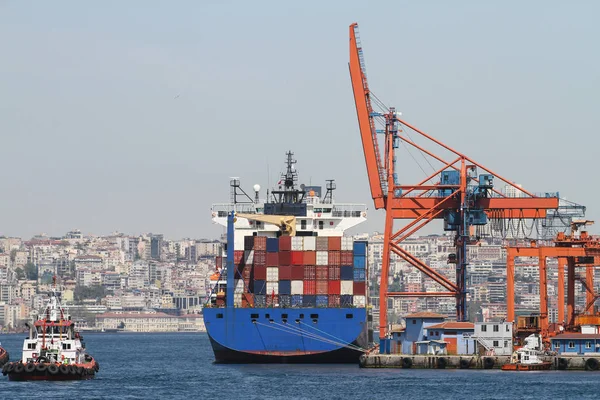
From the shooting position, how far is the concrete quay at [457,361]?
3157 inches

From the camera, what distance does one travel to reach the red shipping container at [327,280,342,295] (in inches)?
3435

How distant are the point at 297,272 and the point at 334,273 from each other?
207 cm

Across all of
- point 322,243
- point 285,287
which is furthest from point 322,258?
point 285,287

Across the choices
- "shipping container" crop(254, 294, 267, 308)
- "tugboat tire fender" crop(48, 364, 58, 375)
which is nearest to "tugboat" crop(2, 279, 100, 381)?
"tugboat tire fender" crop(48, 364, 58, 375)

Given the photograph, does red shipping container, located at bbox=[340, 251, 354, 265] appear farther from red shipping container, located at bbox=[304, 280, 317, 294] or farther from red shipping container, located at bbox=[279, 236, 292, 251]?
red shipping container, located at bbox=[279, 236, 292, 251]

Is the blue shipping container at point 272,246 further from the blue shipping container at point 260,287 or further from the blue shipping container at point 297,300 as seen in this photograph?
the blue shipping container at point 297,300

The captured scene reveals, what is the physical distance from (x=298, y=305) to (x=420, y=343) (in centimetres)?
713

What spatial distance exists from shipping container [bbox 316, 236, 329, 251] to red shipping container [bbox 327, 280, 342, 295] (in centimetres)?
200

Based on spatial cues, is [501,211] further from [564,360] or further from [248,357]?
[248,357]

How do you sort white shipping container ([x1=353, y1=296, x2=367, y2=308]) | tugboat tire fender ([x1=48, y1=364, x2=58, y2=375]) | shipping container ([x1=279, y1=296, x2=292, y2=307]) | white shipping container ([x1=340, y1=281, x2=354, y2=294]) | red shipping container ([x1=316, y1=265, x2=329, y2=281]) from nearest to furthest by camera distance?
tugboat tire fender ([x1=48, y1=364, x2=58, y2=375]), shipping container ([x1=279, y1=296, x2=292, y2=307]), white shipping container ([x1=353, y1=296, x2=367, y2=308]), white shipping container ([x1=340, y1=281, x2=354, y2=294]), red shipping container ([x1=316, y1=265, x2=329, y2=281])

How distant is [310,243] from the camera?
88312 millimetres

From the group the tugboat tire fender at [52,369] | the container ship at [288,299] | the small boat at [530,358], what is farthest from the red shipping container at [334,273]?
the tugboat tire fender at [52,369]

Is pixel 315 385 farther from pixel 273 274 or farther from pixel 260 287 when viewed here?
pixel 273 274

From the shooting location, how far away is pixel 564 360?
Answer: 80.4m
